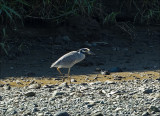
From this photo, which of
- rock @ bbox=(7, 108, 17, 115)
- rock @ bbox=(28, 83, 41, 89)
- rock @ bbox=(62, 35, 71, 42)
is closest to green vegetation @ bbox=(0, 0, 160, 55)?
rock @ bbox=(62, 35, 71, 42)

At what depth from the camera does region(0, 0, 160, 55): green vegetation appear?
9039 millimetres

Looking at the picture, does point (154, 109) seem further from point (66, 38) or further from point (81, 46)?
point (66, 38)

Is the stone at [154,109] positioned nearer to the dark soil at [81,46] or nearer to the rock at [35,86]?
the rock at [35,86]

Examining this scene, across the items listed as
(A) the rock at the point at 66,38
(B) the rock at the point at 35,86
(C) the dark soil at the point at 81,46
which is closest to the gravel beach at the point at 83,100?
(B) the rock at the point at 35,86

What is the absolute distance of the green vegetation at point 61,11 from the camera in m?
9.04

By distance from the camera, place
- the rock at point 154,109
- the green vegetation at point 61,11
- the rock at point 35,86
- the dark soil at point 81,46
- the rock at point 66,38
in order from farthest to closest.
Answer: the rock at point 66,38 → the green vegetation at point 61,11 → the dark soil at point 81,46 → the rock at point 35,86 → the rock at point 154,109

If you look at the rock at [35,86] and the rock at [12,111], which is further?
the rock at [35,86]

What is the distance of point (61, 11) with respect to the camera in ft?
31.1

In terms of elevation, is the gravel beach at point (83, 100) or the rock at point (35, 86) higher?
the gravel beach at point (83, 100)

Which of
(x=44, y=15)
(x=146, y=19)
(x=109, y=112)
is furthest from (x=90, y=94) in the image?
(x=146, y=19)

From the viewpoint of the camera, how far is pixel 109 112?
17.8ft


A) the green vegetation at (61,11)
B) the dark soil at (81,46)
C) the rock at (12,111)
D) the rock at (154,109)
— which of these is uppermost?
the green vegetation at (61,11)

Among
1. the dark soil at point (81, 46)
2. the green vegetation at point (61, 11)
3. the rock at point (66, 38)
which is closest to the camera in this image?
the dark soil at point (81, 46)

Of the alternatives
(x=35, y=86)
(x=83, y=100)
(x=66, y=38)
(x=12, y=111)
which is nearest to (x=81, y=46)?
(x=66, y=38)
